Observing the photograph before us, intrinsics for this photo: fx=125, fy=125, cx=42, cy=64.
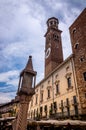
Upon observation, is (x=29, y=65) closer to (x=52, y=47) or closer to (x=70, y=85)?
(x=70, y=85)

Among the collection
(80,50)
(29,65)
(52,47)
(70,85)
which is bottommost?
(29,65)

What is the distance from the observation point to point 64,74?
23203mm

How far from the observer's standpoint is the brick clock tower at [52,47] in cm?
3681

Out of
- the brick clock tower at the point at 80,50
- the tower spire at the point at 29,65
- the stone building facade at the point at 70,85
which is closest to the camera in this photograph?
the tower spire at the point at 29,65

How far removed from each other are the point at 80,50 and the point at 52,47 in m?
18.2

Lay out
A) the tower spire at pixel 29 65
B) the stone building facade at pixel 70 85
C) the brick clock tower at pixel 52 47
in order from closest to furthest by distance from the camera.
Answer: the tower spire at pixel 29 65 < the stone building facade at pixel 70 85 < the brick clock tower at pixel 52 47

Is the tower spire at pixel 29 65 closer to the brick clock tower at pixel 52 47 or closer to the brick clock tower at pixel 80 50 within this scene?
the brick clock tower at pixel 80 50

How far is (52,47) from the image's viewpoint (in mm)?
38875

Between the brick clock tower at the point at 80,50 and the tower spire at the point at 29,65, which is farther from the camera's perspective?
the brick clock tower at the point at 80,50

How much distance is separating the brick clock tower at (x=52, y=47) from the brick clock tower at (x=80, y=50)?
41.6 ft

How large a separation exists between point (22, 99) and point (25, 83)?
33.9 inches

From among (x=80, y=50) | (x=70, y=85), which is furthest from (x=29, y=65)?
(x=80, y=50)

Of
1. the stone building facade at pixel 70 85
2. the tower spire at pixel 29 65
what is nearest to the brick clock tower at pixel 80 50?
the stone building facade at pixel 70 85

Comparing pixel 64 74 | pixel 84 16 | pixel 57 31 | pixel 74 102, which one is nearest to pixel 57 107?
pixel 74 102
